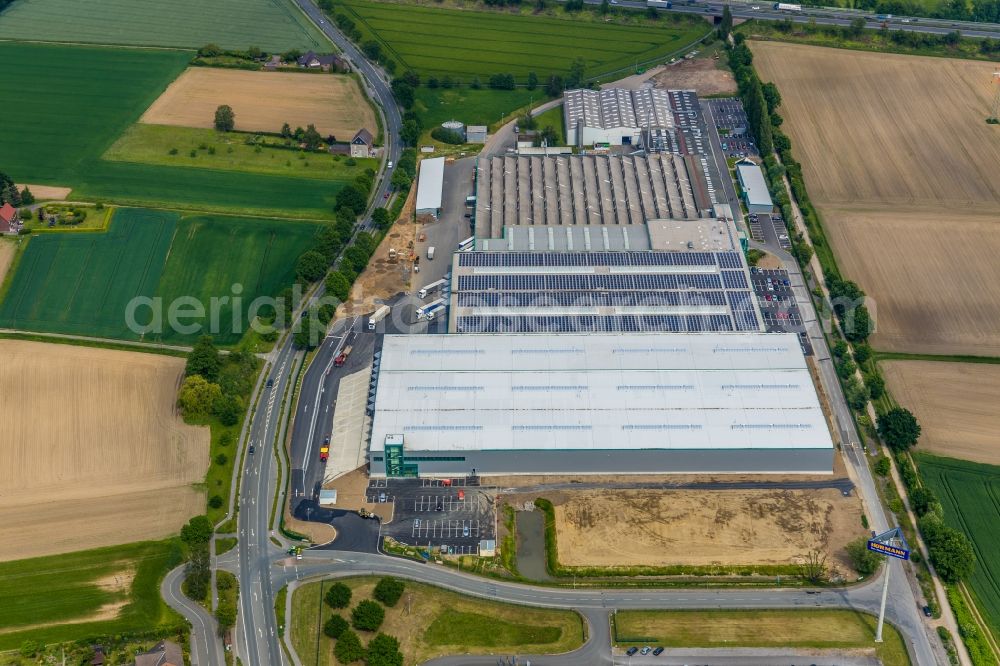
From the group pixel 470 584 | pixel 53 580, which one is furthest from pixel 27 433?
pixel 470 584

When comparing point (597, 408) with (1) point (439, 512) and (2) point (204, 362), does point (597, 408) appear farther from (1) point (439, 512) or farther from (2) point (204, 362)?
(2) point (204, 362)

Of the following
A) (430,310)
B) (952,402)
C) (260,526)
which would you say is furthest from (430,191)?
(952,402)

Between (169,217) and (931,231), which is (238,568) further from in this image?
(931,231)

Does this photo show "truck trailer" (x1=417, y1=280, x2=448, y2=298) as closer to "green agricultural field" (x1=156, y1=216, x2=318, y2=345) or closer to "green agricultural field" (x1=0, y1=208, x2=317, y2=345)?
"green agricultural field" (x1=156, y1=216, x2=318, y2=345)

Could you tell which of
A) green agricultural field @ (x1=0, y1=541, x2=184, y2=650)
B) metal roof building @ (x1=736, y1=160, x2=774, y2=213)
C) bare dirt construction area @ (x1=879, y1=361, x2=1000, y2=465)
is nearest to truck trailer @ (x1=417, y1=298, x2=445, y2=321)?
green agricultural field @ (x1=0, y1=541, x2=184, y2=650)

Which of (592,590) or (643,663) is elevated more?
(592,590)
